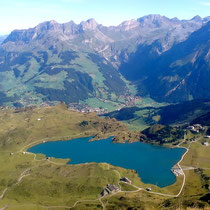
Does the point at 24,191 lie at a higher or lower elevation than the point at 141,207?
lower

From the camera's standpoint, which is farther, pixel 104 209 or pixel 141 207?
pixel 104 209

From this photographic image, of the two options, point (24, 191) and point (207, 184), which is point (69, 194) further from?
point (207, 184)

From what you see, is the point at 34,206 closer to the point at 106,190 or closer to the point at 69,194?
the point at 69,194

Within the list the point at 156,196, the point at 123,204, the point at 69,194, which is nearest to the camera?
the point at 123,204

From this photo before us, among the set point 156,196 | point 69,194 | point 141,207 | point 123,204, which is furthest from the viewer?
point 69,194

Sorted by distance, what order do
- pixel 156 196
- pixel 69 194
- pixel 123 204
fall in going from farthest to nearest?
pixel 69 194 → pixel 156 196 → pixel 123 204

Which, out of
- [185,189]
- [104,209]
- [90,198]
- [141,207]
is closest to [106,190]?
[90,198]

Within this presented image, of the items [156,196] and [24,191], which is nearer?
[156,196]

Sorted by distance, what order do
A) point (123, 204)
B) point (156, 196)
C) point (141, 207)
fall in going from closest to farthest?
point (141, 207) < point (123, 204) < point (156, 196)

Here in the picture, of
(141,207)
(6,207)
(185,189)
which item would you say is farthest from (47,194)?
(185,189)
